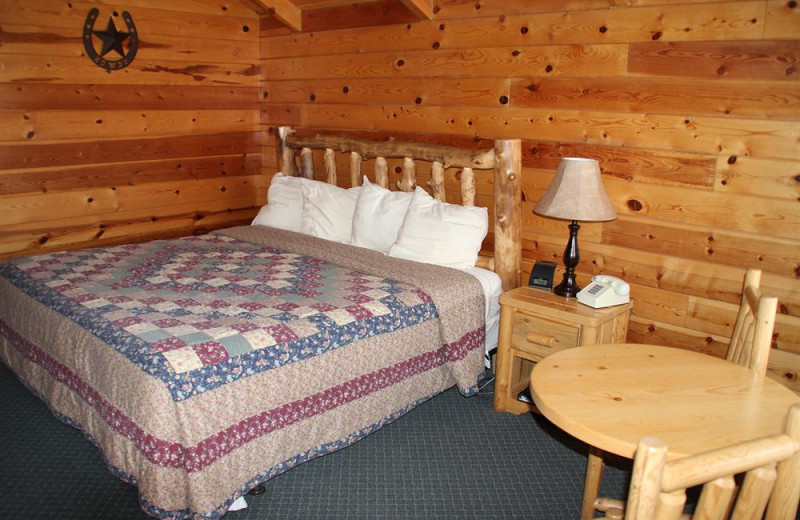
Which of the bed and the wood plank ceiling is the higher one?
the wood plank ceiling

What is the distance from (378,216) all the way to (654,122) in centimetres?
143

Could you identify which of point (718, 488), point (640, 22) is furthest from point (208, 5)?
point (718, 488)

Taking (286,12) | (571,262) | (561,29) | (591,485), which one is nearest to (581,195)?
(571,262)

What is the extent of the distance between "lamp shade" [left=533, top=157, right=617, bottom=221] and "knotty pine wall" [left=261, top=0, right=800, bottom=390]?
285 millimetres

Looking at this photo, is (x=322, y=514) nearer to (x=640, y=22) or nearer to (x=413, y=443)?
(x=413, y=443)

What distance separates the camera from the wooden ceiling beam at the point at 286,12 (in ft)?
13.4

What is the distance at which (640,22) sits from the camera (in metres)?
2.75

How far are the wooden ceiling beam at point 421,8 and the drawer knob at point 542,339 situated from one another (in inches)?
71.5

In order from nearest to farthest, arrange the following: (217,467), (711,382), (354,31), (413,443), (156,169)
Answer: (711,382) → (217,467) → (413,443) → (354,31) → (156,169)

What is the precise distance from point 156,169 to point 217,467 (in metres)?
2.67

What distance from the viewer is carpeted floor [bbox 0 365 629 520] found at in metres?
2.22

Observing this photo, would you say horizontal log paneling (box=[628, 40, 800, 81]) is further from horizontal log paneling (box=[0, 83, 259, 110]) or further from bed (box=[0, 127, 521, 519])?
horizontal log paneling (box=[0, 83, 259, 110])

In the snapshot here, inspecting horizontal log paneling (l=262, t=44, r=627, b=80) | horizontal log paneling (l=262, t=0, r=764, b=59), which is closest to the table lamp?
horizontal log paneling (l=262, t=44, r=627, b=80)

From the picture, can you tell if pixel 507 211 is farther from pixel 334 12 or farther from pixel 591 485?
pixel 334 12
